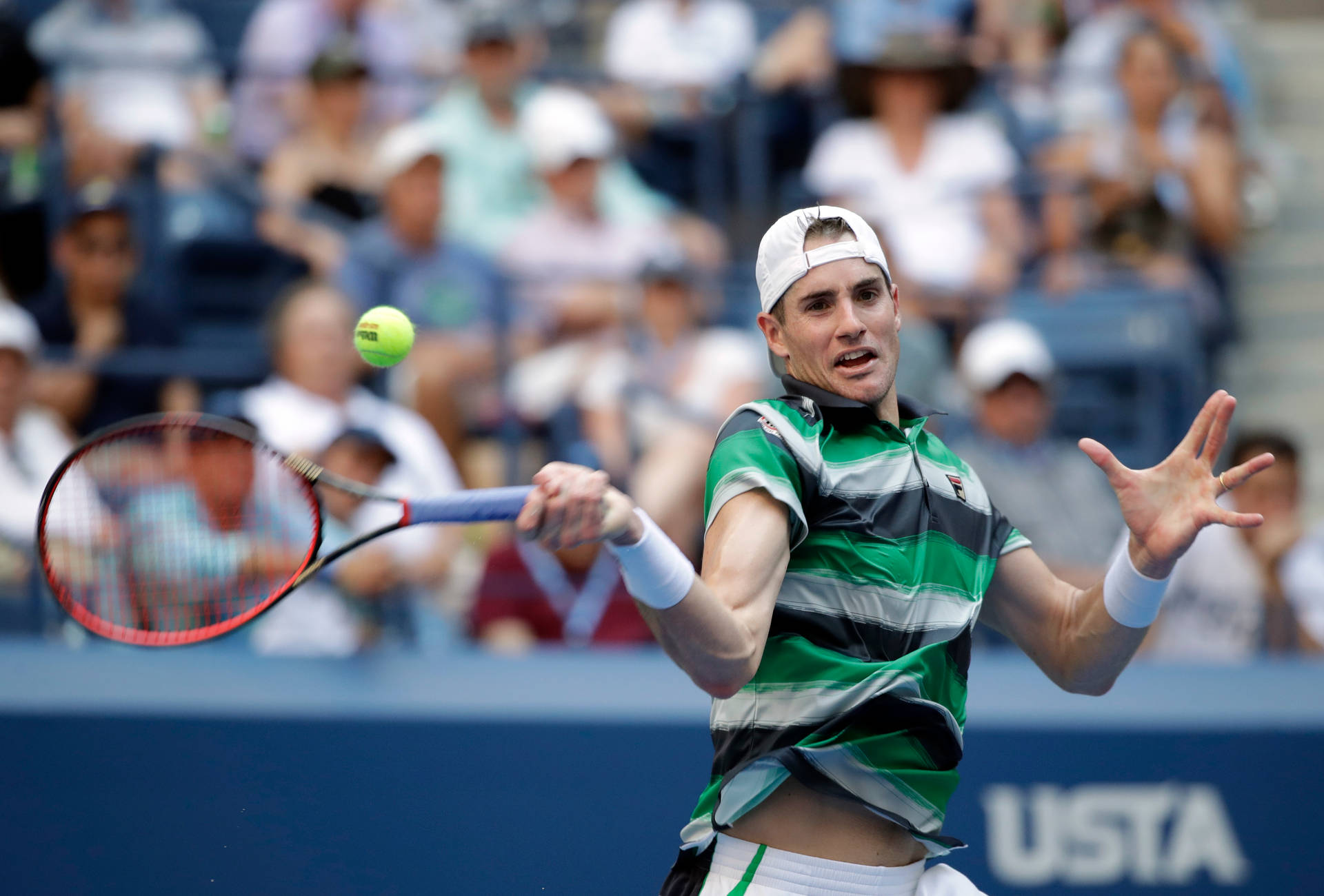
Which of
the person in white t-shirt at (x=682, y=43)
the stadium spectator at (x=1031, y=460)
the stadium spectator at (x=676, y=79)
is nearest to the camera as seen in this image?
the stadium spectator at (x=1031, y=460)

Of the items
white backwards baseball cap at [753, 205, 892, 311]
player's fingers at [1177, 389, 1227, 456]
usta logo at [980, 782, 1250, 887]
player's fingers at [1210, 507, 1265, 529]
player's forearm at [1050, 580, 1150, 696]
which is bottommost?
usta logo at [980, 782, 1250, 887]

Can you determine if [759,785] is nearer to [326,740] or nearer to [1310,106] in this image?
[326,740]

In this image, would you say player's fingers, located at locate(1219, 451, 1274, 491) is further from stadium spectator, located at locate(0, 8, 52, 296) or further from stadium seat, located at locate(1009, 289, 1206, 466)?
stadium spectator, located at locate(0, 8, 52, 296)

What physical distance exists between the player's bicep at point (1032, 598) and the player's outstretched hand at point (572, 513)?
3.32 feet

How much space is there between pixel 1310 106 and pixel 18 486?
6.88 metres

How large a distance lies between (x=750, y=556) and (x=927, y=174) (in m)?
4.75

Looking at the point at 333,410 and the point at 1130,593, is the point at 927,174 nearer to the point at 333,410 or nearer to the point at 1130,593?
the point at 333,410

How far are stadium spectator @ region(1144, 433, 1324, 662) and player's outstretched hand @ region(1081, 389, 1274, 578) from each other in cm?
241

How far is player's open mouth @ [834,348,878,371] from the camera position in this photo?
9.21 ft

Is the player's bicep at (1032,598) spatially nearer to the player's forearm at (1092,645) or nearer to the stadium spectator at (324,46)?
the player's forearm at (1092,645)

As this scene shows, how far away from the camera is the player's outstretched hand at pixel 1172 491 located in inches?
114

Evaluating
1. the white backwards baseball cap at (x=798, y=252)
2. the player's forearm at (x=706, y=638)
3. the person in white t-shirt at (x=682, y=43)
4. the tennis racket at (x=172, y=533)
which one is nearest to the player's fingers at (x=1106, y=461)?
the white backwards baseball cap at (x=798, y=252)

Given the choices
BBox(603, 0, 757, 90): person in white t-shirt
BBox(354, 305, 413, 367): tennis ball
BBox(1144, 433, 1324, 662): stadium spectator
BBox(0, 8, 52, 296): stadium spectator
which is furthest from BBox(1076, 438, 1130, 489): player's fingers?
BBox(603, 0, 757, 90): person in white t-shirt

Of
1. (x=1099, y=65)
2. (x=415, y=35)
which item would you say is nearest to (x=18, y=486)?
(x=415, y=35)
